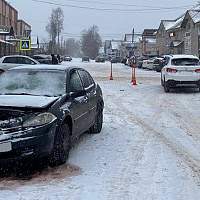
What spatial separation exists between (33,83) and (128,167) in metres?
2.26

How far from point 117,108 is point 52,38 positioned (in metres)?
118

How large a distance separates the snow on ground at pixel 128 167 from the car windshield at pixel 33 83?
1.14 m

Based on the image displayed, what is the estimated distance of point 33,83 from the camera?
858 cm

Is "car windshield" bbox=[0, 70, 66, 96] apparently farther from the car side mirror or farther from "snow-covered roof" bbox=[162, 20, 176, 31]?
"snow-covered roof" bbox=[162, 20, 176, 31]

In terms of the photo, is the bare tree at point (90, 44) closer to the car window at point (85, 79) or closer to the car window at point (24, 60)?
the car window at point (24, 60)

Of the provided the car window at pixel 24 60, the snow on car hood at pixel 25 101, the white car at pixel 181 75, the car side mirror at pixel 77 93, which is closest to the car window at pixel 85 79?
the car side mirror at pixel 77 93

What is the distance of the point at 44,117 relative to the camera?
715 centimetres

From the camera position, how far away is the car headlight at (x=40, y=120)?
6.97m

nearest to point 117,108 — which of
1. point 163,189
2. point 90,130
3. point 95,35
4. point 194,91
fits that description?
point 90,130

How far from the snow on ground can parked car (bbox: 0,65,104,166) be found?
375 mm

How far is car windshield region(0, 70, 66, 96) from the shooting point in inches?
325

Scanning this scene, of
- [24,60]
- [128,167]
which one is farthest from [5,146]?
[24,60]

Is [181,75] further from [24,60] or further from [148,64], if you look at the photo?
[148,64]

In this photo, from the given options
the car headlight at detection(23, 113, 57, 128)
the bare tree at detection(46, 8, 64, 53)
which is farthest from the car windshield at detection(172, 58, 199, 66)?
the bare tree at detection(46, 8, 64, 53)
